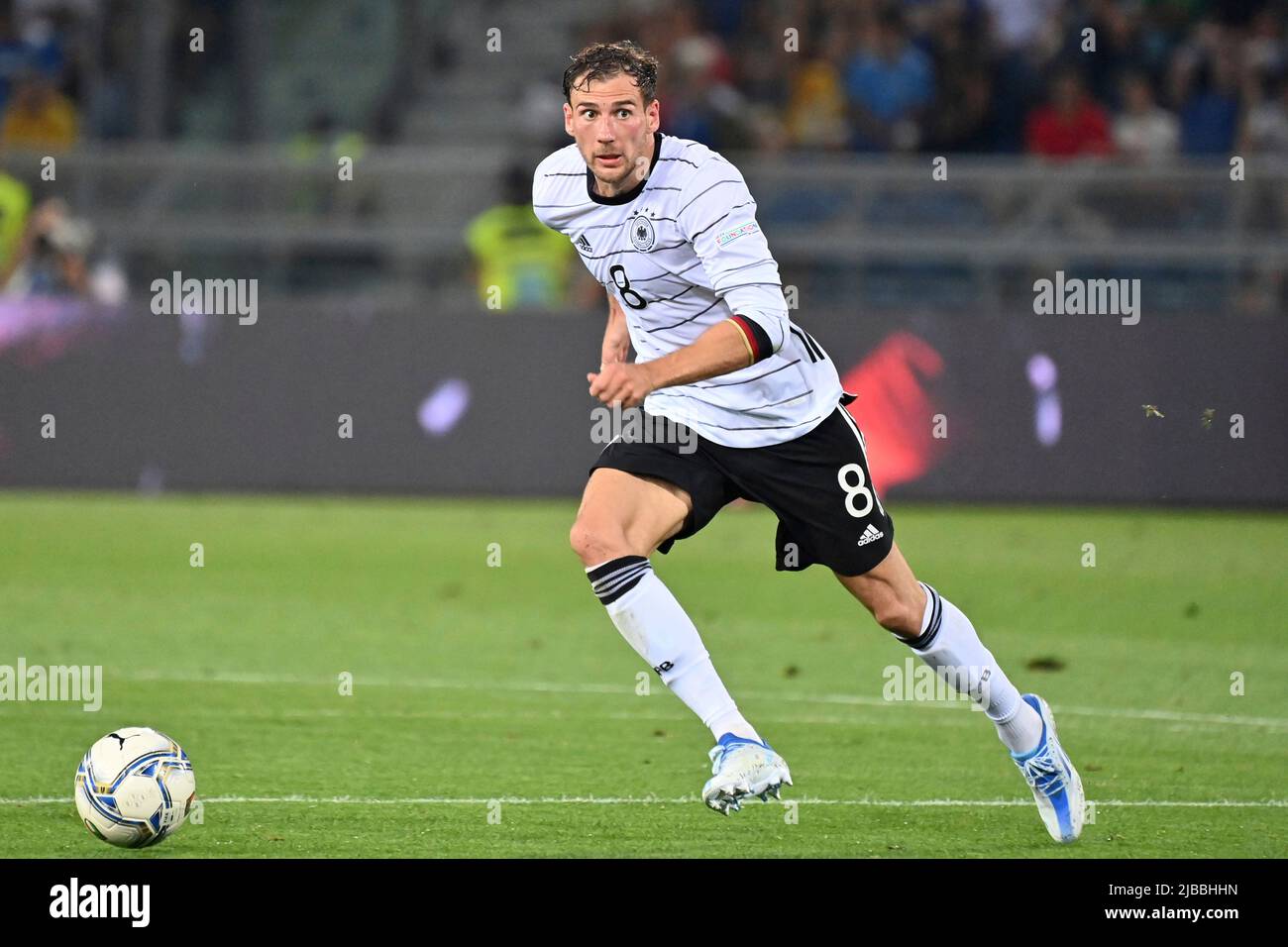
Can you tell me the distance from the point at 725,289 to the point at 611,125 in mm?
571

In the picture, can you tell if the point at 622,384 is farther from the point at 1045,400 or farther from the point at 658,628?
the point at 1045,400

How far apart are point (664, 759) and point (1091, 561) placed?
19.5ft

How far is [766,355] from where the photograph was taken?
5840 millimetres

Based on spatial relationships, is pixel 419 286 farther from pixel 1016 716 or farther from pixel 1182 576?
pixel 1016 716

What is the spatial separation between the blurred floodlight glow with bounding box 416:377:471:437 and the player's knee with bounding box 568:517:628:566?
943cm

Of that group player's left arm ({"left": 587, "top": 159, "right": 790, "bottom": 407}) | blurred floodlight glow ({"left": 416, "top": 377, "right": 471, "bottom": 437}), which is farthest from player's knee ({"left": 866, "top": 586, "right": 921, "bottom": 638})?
blurred floodlight glow ({"left": 416, "top": 377, "right": 471, "bottom": 437})

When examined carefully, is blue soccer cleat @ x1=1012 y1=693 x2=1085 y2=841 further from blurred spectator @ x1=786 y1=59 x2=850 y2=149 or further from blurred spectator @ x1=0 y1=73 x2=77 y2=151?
blurred spectator @ x1=0 y1=73 x2=77 y2=151

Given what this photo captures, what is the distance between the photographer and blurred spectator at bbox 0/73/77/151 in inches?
701

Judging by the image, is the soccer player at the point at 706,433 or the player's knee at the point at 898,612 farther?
the player's knee at the point at 898,612

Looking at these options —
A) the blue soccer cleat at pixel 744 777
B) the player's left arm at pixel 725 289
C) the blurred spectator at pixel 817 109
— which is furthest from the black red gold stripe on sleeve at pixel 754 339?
the blurred spectator at pixel 817 109

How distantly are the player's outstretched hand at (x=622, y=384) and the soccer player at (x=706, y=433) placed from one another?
0.28 meters

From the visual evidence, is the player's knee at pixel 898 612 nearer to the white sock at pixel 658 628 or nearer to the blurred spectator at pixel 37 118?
the white sock at pixel 658 628

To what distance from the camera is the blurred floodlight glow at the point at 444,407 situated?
15.4 metres

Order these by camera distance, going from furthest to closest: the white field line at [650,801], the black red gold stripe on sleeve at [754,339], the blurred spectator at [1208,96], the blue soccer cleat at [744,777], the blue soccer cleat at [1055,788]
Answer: the blurred spectator at [1208,96] < the white field line at [650,801] < the blue soccer cleat at [1055,788] < the black red gold stripe on sleeve at [754,339] < the blue soccer cleat at [744,777]
